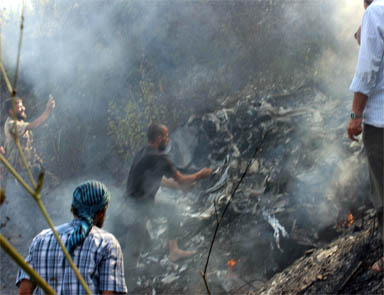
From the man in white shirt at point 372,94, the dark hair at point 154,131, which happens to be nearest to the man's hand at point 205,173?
the dark hair at point 154,131

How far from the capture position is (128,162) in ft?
14.4

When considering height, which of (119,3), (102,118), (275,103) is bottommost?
(275,103)

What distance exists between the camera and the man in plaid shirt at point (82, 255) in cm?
189

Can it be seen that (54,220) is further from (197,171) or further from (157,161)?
(197,171)

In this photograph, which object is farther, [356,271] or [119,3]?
[119,3]

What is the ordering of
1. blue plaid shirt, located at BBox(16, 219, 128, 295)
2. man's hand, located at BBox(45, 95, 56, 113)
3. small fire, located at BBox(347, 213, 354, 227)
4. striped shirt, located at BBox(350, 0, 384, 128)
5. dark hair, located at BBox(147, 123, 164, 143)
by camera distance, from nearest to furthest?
1. blue plaid shirt, located at BBox(16, 219, 128, 295)
2. striped shirt, located at BBox(350, 0, 384, 128)
3. small fire, located at BBox(347, 213, 354, 227)
4. dark hair, located at BBox(147, 123, 164, 143)
5. man's hand, located at BBox(45, 95, 56, 113)

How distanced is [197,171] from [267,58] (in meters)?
1.31

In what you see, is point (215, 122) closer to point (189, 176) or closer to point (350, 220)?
point (189, 176)

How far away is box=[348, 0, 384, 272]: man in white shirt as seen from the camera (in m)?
2.60

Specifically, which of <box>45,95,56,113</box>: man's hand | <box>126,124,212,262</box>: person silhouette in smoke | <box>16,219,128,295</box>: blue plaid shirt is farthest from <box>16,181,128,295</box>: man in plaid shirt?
<box>45,95,56,113</box>: man's hand

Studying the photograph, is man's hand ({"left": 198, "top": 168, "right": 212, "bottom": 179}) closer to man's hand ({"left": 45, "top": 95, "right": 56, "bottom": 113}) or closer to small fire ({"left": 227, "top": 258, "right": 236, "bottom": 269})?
small fire ({"left": 227, "top": 258, "right": 236, "bottom": 269})

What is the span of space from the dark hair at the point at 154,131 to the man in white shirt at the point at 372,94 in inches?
78.7

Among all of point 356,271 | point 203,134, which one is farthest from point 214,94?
point 356,271

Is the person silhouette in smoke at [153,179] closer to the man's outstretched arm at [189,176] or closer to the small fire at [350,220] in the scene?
the man's outstretched arm at [189,176]
